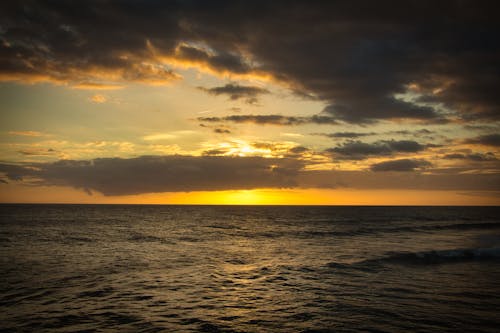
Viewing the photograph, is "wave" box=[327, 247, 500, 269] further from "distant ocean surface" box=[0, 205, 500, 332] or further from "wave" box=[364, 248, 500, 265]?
"distant ocean surface" box=[0, 205, 500, 332]

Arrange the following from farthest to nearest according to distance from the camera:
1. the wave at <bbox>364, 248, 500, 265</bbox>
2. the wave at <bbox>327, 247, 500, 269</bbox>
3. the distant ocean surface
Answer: the wave at <bbox>364, 248, 500, 265</bbox> < the wave at <bbox>327, 247, 500, 269</bbox> < the distant ocean surface

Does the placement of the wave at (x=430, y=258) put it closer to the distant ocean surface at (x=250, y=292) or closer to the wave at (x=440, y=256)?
the wave at (x=440, y=256)

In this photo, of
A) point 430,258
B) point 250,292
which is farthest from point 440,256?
point 250,292

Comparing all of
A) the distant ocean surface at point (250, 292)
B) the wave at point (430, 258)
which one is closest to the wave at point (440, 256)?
the wave at point (430, 258)

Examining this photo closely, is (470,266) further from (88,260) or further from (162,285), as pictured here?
(88,260)

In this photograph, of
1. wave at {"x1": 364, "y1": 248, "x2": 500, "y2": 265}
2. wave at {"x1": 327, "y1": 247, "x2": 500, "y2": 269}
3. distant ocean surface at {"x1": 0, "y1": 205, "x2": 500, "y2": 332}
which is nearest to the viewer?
distant ocean surface at {"x1": 0, "y1": 205, "x2": 500, "y2": 332}

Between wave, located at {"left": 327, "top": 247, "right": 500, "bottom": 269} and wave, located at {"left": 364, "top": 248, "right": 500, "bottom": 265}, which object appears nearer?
wave, located at {"left": 327, "top": 247, "right": 500, "bottom": 269}

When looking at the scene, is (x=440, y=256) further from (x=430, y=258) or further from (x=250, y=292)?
(x=250, y=292)

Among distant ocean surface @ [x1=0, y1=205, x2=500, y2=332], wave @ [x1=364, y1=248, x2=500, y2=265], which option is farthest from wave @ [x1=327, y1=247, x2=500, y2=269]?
distant ocean surface @ [x1=0, y1=205, x2=500, y2=332]

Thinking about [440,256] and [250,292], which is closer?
[250,292]

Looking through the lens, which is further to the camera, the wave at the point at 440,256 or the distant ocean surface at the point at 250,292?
the wave at the point at 440,256

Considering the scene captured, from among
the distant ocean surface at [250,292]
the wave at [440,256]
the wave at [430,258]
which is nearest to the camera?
the distant ocean surface at [250,292]

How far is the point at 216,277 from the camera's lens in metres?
25.6

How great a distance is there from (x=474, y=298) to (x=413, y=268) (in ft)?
31.5
